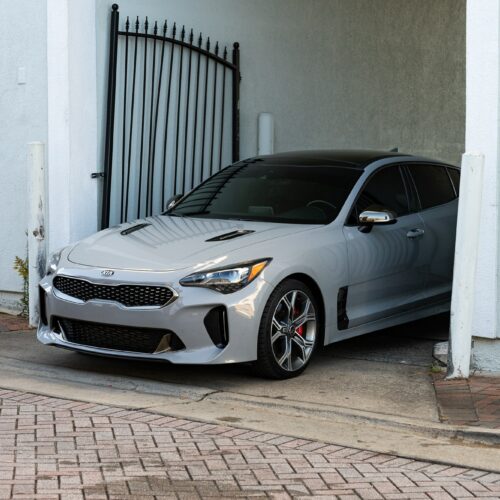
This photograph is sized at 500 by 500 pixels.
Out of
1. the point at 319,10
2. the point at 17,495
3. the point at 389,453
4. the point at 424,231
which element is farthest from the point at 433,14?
the point at 17,495

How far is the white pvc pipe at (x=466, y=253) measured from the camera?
7.44 meters

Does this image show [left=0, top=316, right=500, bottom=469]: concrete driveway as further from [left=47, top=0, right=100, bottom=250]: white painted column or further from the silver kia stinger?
[left=47, top=0, right=100, bottom=250]: white painted column

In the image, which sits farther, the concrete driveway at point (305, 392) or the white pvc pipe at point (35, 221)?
the white pvc pipe at point (35, 221)

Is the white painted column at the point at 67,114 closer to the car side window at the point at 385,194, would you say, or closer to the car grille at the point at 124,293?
the car grille at the point at 124,293

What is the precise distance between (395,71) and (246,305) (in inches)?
339

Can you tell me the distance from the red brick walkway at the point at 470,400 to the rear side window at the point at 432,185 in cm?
209

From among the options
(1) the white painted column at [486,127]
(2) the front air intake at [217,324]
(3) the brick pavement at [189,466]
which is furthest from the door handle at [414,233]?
(3) the brick pavement at [189,466]

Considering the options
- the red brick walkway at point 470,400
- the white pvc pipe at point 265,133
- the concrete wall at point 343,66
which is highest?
the concrete wall at point 343,66

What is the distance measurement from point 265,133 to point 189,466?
7609 millimetres

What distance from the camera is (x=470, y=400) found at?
7.05 meters

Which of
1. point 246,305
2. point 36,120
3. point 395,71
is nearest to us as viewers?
point 246,305

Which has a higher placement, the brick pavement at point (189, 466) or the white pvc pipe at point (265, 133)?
the white pvc pipe at point (265, 133)

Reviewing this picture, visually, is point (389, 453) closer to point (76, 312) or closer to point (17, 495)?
point (17, 495)

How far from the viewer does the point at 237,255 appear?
7.49 meters
